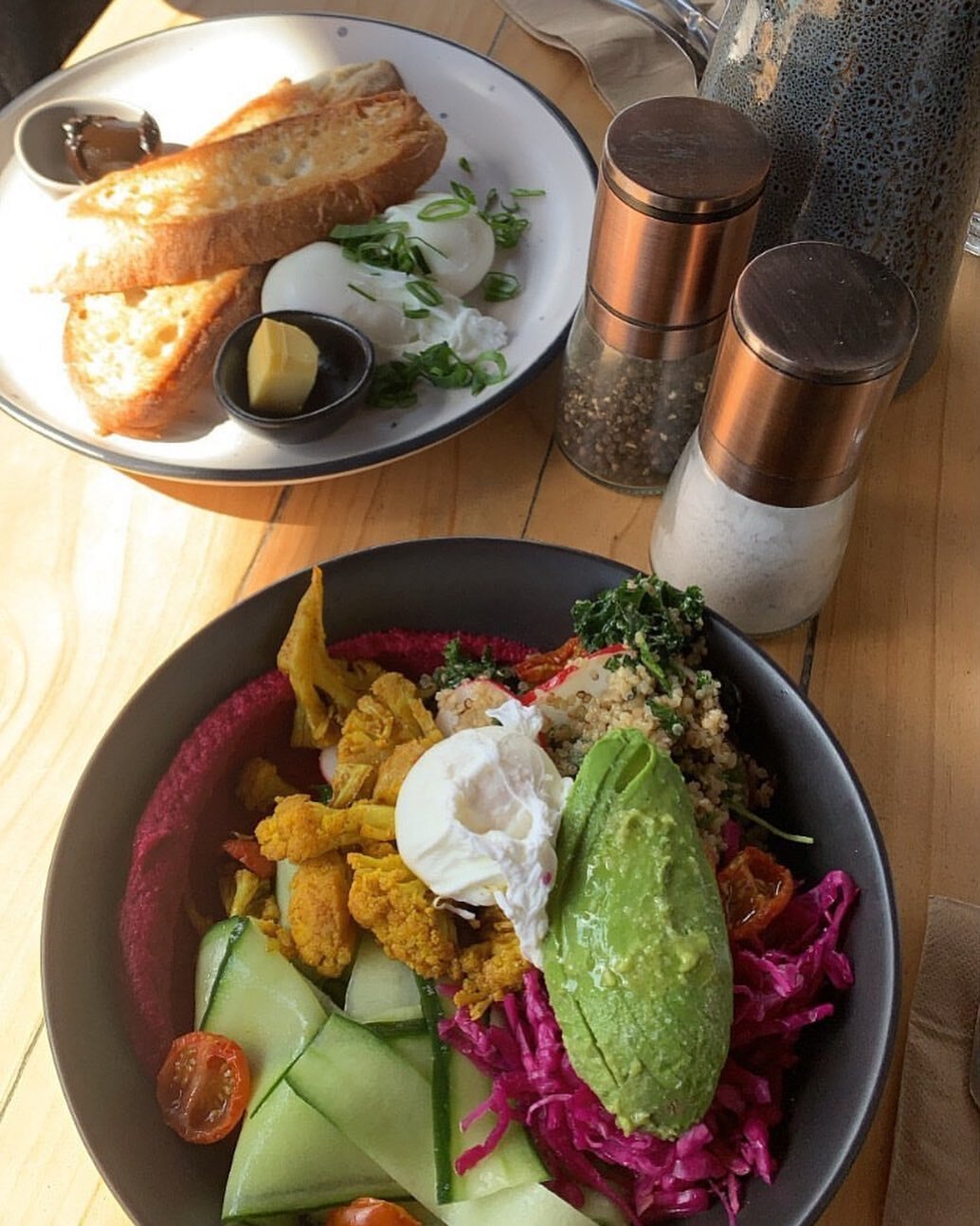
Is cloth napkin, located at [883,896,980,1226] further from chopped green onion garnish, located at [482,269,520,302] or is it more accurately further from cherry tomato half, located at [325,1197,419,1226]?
chopped green onion garnish, located at [482,269,520,302]

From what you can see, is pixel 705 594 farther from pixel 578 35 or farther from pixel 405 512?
pixel 578 35

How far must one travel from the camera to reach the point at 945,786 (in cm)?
95

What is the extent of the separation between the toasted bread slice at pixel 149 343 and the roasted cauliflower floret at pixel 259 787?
16.1 inches

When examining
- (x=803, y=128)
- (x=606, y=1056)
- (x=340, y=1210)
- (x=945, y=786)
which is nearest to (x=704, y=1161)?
(x=606, y=1056)

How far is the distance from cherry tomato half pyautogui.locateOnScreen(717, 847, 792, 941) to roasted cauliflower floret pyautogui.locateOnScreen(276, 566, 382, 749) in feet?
1.04

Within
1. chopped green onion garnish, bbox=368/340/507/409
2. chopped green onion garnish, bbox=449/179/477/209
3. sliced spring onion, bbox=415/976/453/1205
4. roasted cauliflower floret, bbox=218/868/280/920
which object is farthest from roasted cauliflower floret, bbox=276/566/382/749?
chopped green onion garnish, bbox=449/179/477/209

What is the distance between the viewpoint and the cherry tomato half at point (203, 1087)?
0.72 m

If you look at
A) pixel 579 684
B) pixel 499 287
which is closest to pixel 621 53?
pixel 499 287

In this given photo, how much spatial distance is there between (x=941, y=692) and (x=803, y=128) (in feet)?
1.63

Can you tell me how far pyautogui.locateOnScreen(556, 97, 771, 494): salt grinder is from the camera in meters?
0.83

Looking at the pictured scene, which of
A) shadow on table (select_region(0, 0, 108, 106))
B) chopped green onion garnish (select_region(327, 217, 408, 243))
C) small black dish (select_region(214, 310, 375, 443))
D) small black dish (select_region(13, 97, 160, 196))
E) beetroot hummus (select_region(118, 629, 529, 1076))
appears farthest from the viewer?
shadow on table (select_region(0, 0, 108, 106))

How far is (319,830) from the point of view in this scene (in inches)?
31.3

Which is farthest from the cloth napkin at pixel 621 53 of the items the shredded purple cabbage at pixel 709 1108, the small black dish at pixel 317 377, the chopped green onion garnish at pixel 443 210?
the shredded purple cabbage at pixel 709 1108

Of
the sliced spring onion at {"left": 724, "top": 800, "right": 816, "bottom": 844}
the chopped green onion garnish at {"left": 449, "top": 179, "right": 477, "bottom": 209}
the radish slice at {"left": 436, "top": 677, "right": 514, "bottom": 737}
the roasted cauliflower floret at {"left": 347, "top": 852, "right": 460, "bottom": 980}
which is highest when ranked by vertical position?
the chopped green onion garnish at {"left": 449, "top": 179, "right": 477, "bottom": 209}
